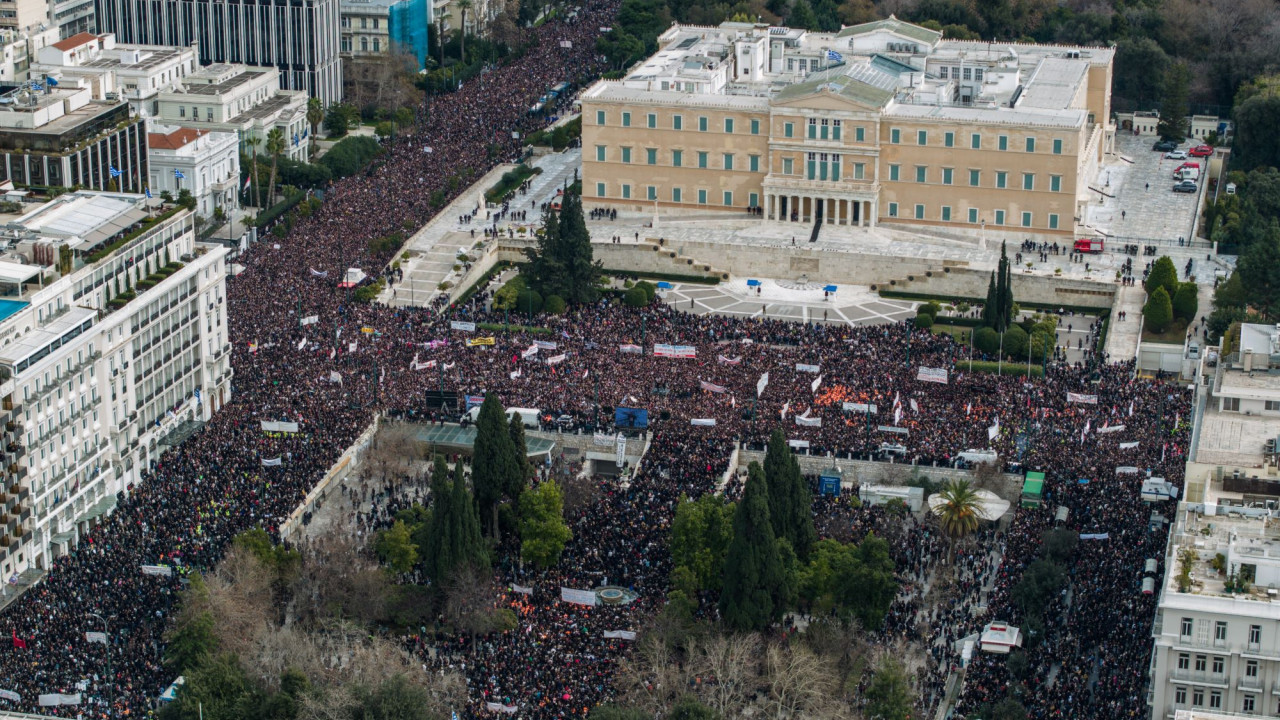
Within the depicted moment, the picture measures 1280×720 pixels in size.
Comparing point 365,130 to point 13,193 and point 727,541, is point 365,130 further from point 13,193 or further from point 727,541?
point 727,541

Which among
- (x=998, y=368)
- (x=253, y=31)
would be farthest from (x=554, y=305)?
(x=253, y=31)

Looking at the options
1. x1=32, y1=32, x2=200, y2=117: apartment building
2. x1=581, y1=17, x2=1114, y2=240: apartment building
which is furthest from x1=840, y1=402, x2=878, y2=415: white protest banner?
x1=32, y1=32, x2=200, y2=117: apartment building

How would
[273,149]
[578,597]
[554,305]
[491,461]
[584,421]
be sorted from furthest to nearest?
[273,149]
[554,305]
[584,421]
[491,461]
[578,597]

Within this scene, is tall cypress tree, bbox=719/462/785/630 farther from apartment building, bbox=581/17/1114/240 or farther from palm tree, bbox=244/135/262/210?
palm tree, bbox=244/135/262/210

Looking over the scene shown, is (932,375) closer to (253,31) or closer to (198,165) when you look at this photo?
(198,165)

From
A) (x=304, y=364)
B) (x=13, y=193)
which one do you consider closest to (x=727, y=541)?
(x=304, y=364)


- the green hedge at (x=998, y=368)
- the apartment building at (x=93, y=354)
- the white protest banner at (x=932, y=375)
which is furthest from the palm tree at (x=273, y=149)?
the white protest banner at (x=932, y=375)

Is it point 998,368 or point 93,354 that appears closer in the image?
→ point 93,354
